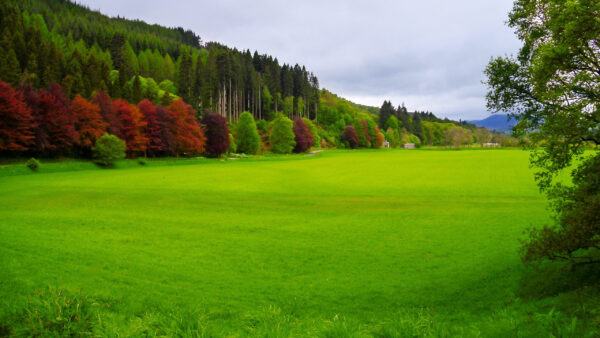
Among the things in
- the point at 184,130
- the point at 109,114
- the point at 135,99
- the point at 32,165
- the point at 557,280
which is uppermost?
the point at 135,99

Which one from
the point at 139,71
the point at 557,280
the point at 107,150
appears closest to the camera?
the point at 557,280

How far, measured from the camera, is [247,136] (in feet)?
270

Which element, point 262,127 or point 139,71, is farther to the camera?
point 139,71

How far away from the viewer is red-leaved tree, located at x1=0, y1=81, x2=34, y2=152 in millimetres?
42531

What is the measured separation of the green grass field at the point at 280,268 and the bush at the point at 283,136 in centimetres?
6153

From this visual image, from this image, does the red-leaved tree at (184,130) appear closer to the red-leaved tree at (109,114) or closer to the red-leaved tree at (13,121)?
the red-leaved tree at (109,114)

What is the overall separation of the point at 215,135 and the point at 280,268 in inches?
2481

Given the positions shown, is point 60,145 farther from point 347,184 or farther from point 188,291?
point 188,291

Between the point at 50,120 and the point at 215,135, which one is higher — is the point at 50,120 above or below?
above

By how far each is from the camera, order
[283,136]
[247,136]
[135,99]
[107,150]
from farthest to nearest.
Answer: [283,136] < [247,136] < [135,99] < [107,150]

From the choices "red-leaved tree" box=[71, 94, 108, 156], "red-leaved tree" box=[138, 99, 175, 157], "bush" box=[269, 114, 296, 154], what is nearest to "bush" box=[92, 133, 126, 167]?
"red-leaved tree" box=[71, 94, 108, 156]

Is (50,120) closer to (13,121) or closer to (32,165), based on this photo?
(13,121)

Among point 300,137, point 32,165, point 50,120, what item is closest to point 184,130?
point 50,120

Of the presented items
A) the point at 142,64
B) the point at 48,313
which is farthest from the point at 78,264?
the point at 142,64
